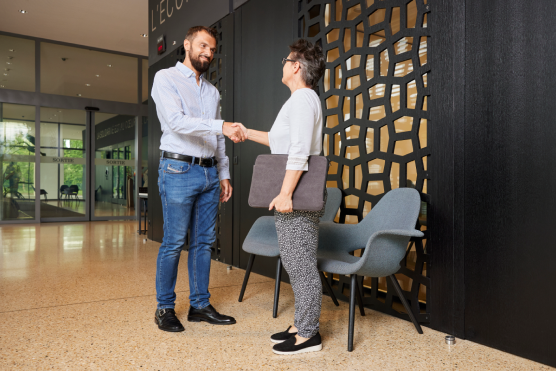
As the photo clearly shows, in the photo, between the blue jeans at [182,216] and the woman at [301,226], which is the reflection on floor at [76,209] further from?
the woman at [301,226]

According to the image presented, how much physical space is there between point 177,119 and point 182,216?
0.55 m

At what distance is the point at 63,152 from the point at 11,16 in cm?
298

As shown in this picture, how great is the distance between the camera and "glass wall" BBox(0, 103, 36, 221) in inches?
351

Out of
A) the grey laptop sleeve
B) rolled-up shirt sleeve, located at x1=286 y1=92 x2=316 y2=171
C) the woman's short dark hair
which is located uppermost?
the woman's short dark hair

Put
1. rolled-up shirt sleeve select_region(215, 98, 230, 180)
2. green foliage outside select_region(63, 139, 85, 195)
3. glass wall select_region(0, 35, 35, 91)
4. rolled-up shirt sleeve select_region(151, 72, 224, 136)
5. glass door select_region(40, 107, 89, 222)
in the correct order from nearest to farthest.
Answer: rolled-up shirt sleeve select_region(151, 72, 224, 136)
rolled-up shirt sleeve select_region(215, 98, 230, 180)
glass wall select_region(0, 35, 35, 91)
glass door select_region(40, 107, 89, 222)
green foliage outside select_region(63, 139, 85, 195)

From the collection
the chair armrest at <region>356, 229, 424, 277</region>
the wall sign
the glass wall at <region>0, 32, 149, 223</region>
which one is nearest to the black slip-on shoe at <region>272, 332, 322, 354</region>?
the chair armrest at <region>356, 229, 424, 277</region>

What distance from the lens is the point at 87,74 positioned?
984 cm

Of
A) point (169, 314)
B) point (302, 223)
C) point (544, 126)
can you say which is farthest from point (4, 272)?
point (544, 126)

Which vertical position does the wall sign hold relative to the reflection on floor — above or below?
above

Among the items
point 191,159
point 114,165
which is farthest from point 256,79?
point 114,165

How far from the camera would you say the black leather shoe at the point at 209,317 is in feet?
8.07

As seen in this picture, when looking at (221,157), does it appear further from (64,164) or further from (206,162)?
(64,164)

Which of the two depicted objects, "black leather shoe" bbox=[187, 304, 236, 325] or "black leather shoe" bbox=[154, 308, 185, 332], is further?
"black leather shoe" bbox=[187, 304, 236, 325]

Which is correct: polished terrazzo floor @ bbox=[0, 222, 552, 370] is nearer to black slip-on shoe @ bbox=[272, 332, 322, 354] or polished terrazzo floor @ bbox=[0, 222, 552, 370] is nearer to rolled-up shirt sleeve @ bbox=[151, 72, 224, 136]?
black slip-on shoe @ bbox=[272, 332, 322, 354]
